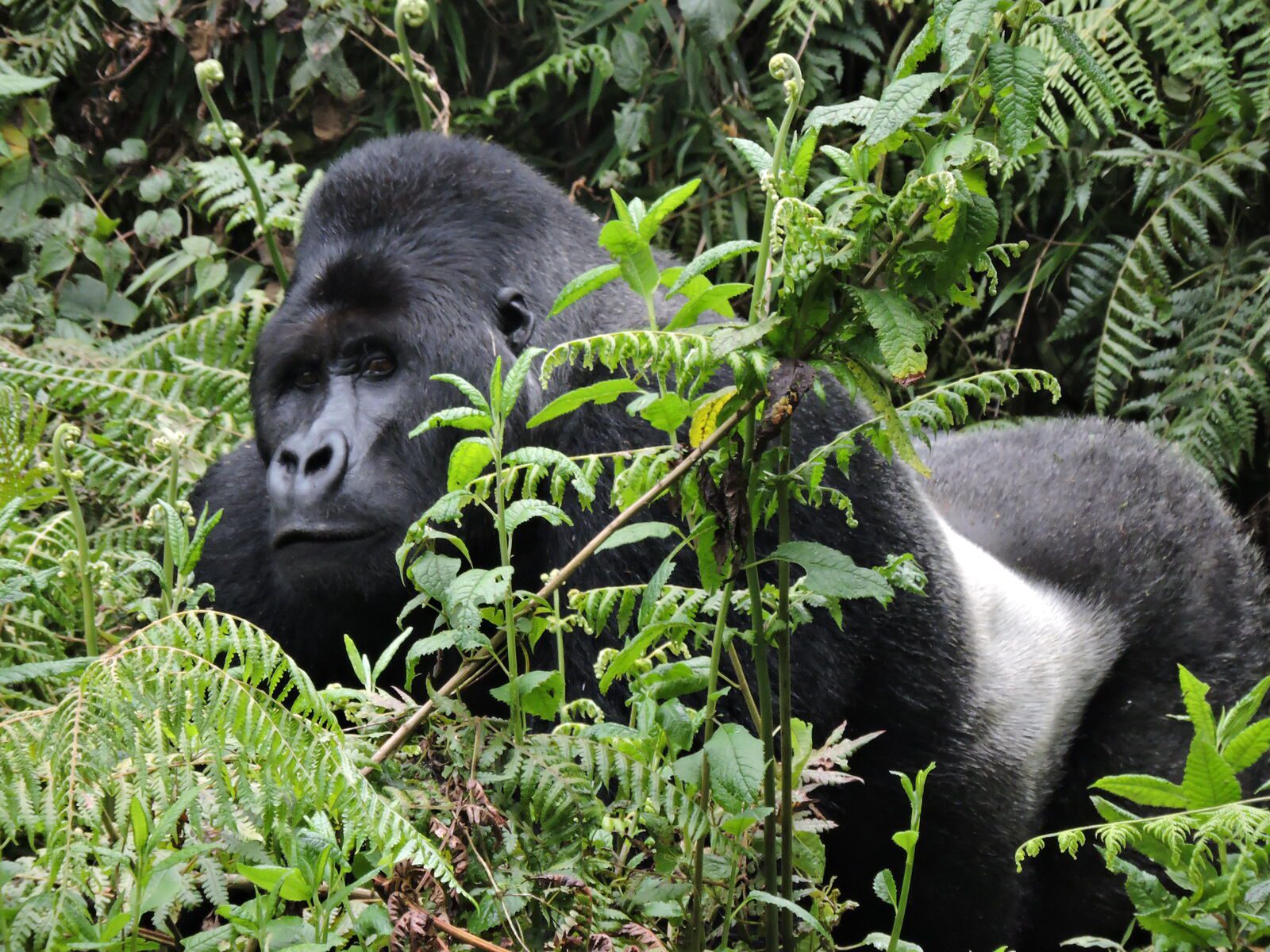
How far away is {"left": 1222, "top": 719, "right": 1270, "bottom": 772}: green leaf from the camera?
52.6 inches

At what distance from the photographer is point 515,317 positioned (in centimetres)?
277

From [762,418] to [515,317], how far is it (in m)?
1.46

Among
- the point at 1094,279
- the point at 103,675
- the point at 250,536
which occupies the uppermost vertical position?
the point at 1094,279

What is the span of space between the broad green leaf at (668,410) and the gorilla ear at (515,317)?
1.32m

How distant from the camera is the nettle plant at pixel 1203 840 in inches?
50.2

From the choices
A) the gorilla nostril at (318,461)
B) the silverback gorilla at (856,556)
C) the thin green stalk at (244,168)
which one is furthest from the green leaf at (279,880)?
the thin green stalk at (244,168)

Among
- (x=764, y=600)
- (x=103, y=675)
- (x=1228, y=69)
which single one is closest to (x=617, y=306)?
(x=764, y=600)

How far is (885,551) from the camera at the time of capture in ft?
8.89

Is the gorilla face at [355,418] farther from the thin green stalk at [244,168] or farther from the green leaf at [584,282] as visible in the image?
the green leaf at [584,282]

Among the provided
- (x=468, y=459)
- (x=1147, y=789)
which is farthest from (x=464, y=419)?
(x=1147, y=789)

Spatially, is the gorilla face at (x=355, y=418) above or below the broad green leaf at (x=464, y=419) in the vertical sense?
below

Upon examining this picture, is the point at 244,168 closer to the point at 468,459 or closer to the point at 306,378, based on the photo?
the point at 306,378

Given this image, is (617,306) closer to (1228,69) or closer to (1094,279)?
(1094,279)

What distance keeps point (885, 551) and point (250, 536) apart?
4.25 ft
